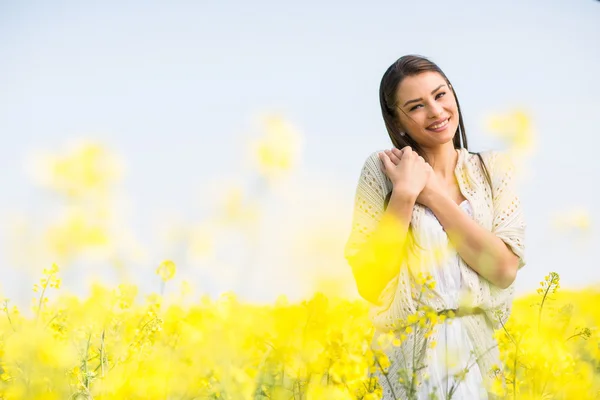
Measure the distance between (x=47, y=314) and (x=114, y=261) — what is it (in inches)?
20.6

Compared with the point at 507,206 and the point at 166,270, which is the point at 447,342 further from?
the point at 166,270

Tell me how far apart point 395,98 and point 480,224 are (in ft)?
1.49

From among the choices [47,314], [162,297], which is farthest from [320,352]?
[47,314]

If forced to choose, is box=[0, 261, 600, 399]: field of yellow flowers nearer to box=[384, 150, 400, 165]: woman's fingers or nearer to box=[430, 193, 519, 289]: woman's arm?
box=[430, 193, 519, 289]: woman's arm

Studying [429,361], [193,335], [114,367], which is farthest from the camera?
[193,335]

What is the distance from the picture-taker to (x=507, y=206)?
2.00m

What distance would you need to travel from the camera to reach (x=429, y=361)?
1799 mm

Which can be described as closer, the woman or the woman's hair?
the woman

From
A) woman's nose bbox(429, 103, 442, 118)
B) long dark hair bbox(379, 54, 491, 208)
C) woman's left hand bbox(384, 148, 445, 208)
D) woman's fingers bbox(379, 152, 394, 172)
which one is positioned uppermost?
long dark hair bbox(379, 54, 491, 208)

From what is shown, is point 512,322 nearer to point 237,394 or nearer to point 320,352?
point 320,352

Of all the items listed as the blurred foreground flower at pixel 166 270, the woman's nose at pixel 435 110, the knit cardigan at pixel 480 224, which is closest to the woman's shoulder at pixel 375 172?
the knit cardigan at pixel 480 224

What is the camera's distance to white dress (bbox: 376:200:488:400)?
5.78 ft

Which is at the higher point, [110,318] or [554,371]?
[110,318]

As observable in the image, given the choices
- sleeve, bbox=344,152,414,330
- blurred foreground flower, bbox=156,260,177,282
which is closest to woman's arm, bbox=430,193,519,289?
sleeve, bbox=344,152,414,330
